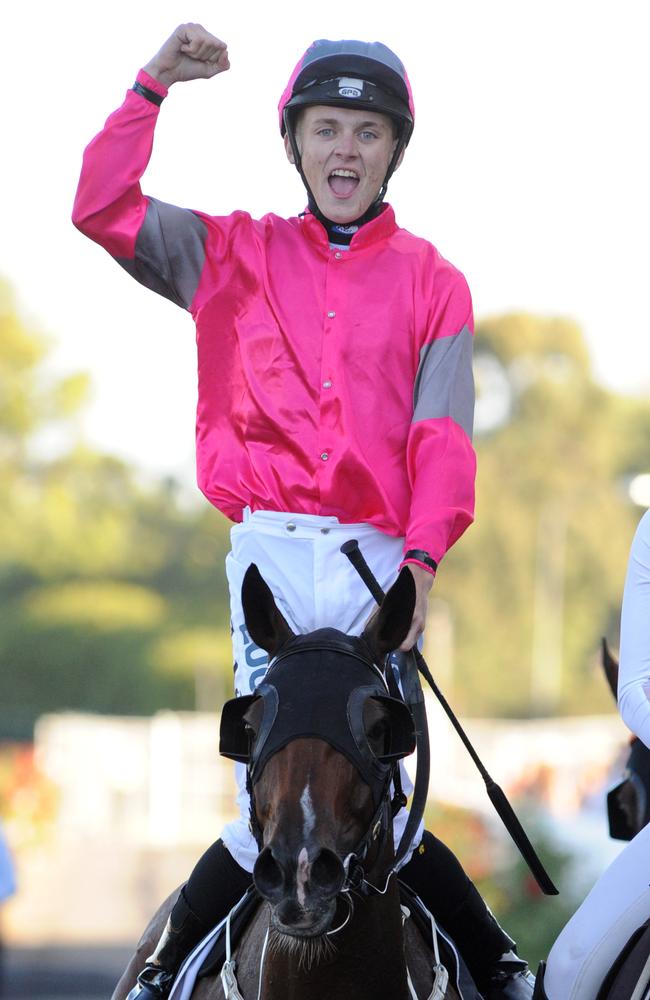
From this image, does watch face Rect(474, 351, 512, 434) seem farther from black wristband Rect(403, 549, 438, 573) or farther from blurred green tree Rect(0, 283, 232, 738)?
black wristband Rect(403, 549, 438, 573)

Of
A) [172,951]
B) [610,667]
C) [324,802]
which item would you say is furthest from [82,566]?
[324,802]

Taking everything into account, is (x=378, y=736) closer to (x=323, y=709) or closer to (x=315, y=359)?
(x=323, y=709)

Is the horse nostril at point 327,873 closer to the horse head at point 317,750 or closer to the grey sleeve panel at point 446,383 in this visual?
the horse head at point 317,750

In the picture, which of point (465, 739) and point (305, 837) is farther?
point (465, 739)

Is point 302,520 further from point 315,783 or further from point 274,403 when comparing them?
point 315,783

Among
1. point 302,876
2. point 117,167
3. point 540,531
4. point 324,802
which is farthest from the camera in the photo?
point 540,531

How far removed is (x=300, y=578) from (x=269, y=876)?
1.02 meters

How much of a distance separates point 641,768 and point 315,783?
2038mm

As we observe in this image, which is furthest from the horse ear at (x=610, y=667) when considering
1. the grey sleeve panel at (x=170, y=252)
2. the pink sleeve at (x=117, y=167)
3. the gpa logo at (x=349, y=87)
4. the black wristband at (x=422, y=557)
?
the pink sleeve at (x=117, y=167)

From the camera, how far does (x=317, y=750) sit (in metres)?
3.09

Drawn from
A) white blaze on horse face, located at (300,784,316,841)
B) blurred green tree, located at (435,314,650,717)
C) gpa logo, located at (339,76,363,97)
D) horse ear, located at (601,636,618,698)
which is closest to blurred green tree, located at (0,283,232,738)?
blurred green tree, located at (435,314,650,717)

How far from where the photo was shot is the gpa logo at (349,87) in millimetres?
3902

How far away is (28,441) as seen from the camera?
4700 centimetres

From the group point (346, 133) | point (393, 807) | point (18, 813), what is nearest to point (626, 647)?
point (393, 807)
